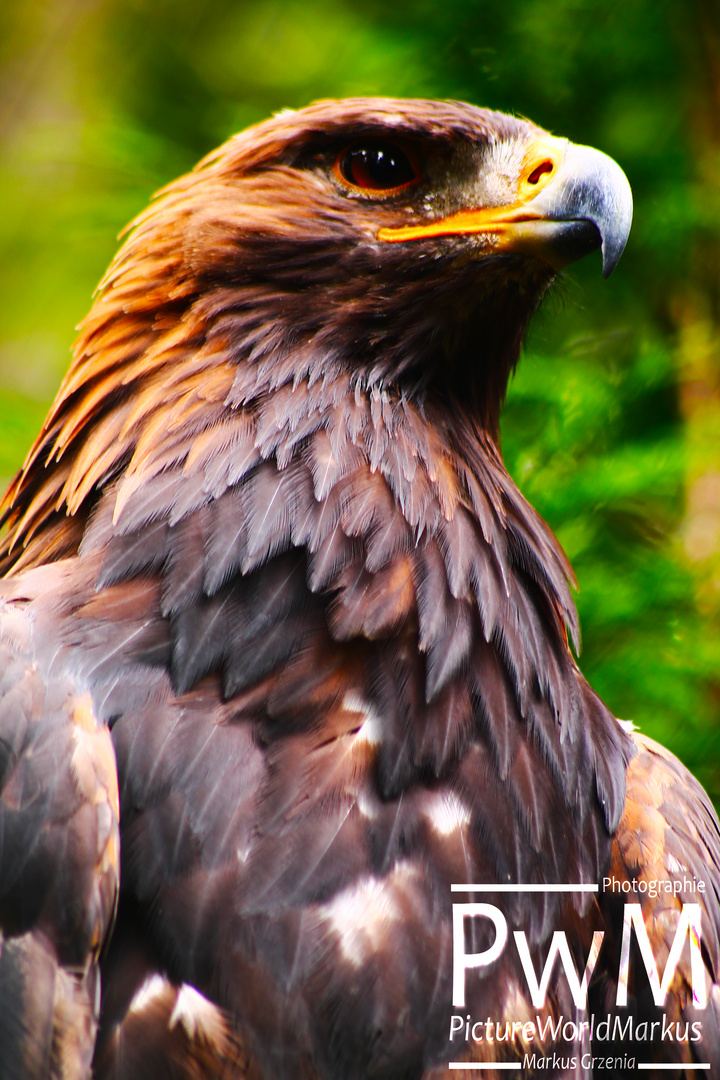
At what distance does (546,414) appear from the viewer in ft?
8.70

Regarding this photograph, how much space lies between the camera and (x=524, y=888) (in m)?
1.58

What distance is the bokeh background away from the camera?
2569 mm

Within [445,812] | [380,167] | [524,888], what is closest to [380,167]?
[380,167]

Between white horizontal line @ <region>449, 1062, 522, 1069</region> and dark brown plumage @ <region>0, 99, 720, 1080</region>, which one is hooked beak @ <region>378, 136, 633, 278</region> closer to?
dark brown plumage @ <region>0, 99, 720, 1080</region>

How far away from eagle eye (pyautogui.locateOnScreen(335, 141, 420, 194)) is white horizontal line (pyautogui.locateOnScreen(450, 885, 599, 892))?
1.19m

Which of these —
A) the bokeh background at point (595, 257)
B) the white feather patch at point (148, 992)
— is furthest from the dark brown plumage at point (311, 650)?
the bokeh background at point (595, 257)

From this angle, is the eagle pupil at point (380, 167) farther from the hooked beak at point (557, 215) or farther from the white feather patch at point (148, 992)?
the white feather patch at point (148, 992)

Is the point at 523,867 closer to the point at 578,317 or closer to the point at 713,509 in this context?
the point at 713,509

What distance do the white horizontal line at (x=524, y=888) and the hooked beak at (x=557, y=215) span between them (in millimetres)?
984

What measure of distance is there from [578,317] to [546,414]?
53 cm

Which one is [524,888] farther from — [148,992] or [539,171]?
[539,171]

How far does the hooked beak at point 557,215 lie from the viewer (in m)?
1.71

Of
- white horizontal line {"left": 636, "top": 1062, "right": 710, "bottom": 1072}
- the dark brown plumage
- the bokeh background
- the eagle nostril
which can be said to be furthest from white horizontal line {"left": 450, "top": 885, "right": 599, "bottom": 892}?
the eagle nostril

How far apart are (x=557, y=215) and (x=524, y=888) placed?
3.58 feet
